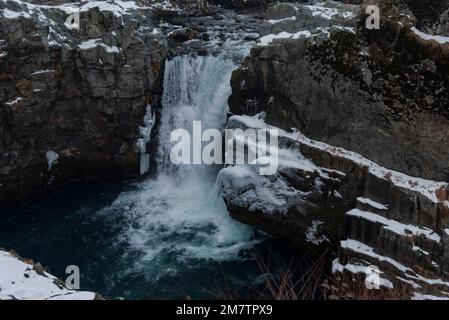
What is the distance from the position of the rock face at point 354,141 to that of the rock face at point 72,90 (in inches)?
242

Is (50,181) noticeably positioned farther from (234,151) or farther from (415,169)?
(415,169)

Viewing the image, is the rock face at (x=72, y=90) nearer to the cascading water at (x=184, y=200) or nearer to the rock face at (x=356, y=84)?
the cascading water at (x=184, y=200)

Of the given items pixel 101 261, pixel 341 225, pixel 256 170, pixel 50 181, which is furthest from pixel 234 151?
pixel 50 181

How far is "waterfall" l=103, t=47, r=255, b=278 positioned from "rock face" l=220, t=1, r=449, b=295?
5.72 feet

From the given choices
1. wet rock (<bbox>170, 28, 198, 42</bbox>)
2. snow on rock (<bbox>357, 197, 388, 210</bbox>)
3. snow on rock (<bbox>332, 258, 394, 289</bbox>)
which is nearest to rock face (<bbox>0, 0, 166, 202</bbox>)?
wet rock (<bbox>170, 28, 198, 42</bbox>)

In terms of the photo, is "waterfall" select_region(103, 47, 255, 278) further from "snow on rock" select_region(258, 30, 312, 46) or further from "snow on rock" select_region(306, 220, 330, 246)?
"snow on rock" select_region(258, 30, 312, 46)

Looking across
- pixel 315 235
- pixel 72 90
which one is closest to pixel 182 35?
pixel 72 90

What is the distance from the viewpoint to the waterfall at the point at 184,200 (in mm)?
18688

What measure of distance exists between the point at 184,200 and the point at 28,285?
1295 cm

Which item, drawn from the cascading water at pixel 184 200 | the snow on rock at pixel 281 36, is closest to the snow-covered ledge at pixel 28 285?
the cascading water at pixel 184 200

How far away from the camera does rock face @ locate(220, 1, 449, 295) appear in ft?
51.0

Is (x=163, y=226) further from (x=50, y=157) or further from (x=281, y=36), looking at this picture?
(x=281, y=36)

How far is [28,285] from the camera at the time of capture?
9273 millimetres
